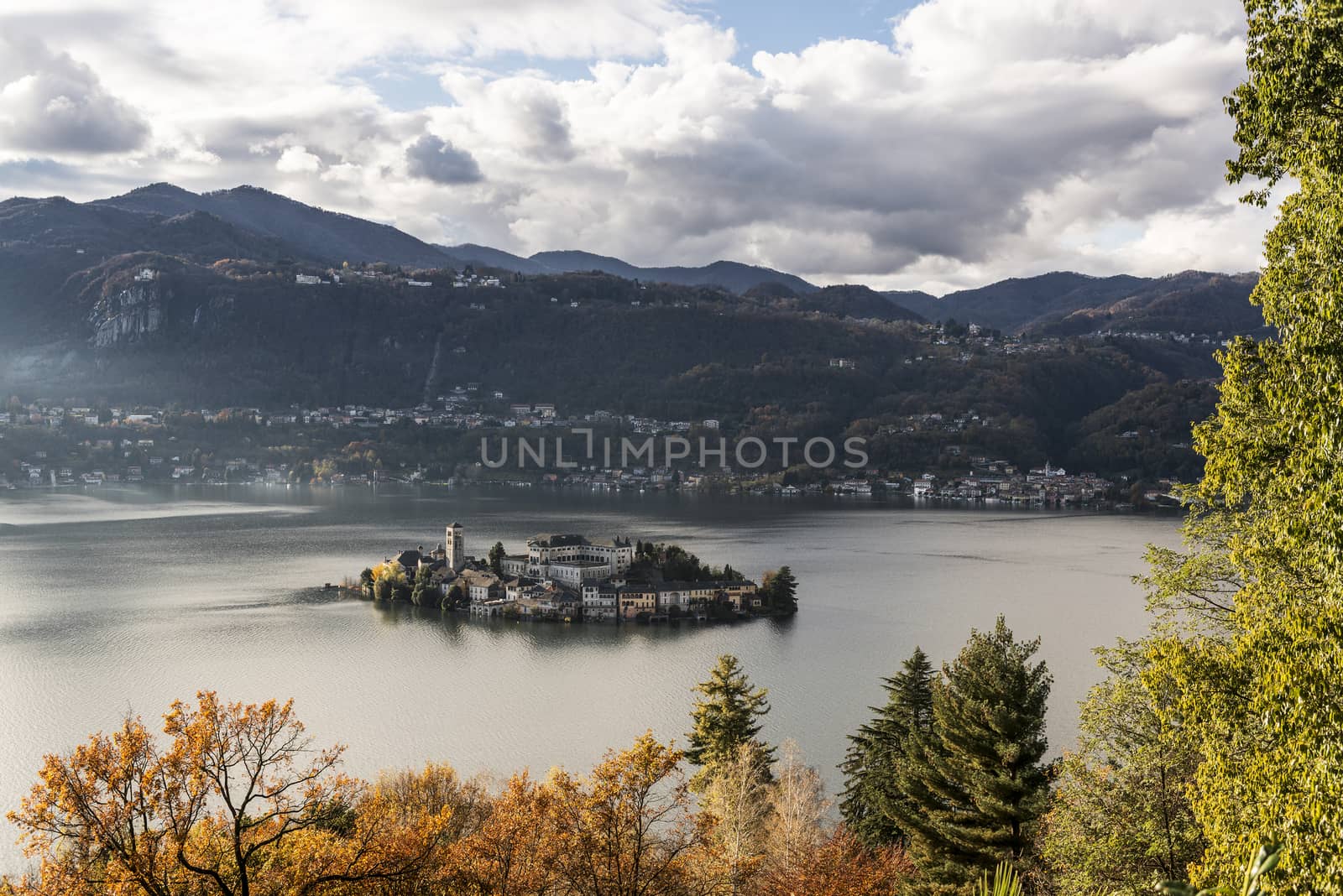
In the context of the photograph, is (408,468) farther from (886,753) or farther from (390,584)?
(886,753)

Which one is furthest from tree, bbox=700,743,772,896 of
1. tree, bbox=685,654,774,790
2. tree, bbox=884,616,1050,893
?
tree, bbox=884,616,1050,893

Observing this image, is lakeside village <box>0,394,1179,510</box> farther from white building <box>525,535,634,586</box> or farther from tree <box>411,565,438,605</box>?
tree <box>411,565,438,605</box>

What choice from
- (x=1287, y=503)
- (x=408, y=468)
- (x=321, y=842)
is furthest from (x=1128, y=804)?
(x=408, y=468)

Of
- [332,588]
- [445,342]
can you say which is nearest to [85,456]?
[445,342]

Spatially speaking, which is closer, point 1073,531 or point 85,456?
point 1073,531

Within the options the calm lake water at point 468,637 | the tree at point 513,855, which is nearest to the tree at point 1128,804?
the tree at point 513,855

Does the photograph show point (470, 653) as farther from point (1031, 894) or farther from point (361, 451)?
point (361, 451)

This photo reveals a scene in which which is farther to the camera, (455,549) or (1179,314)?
(1179,314)
